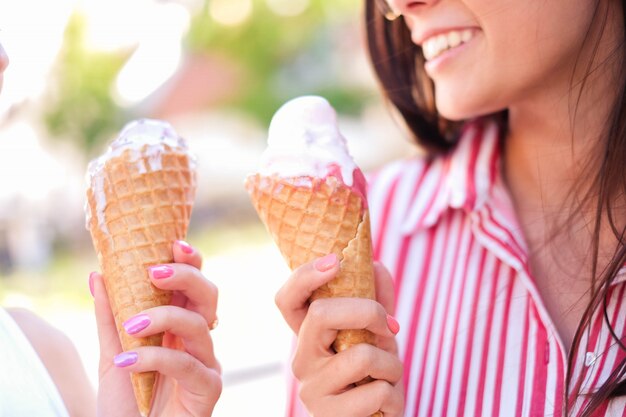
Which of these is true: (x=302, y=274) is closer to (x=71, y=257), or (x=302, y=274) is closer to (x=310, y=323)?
(x=310, y=323)

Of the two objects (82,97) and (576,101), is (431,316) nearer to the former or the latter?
(576,101)

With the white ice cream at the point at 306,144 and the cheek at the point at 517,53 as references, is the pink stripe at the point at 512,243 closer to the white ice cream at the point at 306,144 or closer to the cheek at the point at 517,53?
the cheek at the point at 517,53

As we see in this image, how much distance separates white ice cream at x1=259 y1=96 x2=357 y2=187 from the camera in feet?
5.21

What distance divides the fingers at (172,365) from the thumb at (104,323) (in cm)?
13

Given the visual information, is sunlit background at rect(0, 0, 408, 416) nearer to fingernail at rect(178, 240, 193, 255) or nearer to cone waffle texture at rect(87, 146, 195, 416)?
cone waffle texture at rect(87, 146, 195, 416)

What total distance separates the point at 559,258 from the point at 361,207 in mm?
542

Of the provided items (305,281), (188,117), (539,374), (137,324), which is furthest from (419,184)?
(188,117)

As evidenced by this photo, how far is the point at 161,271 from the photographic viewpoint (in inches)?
59.6

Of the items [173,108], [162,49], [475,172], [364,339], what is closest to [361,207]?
[364,339]

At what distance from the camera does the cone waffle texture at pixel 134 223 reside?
155cm

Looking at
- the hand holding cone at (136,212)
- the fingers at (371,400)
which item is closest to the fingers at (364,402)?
the fingers at (371,400)

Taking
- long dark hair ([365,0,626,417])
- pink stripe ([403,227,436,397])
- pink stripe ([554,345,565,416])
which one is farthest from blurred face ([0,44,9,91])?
pink stripe ([554,345,565,416])

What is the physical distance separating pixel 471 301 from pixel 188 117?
15880 millimetres

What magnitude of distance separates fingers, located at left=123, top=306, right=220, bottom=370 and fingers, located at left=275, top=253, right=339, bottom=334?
167mm
